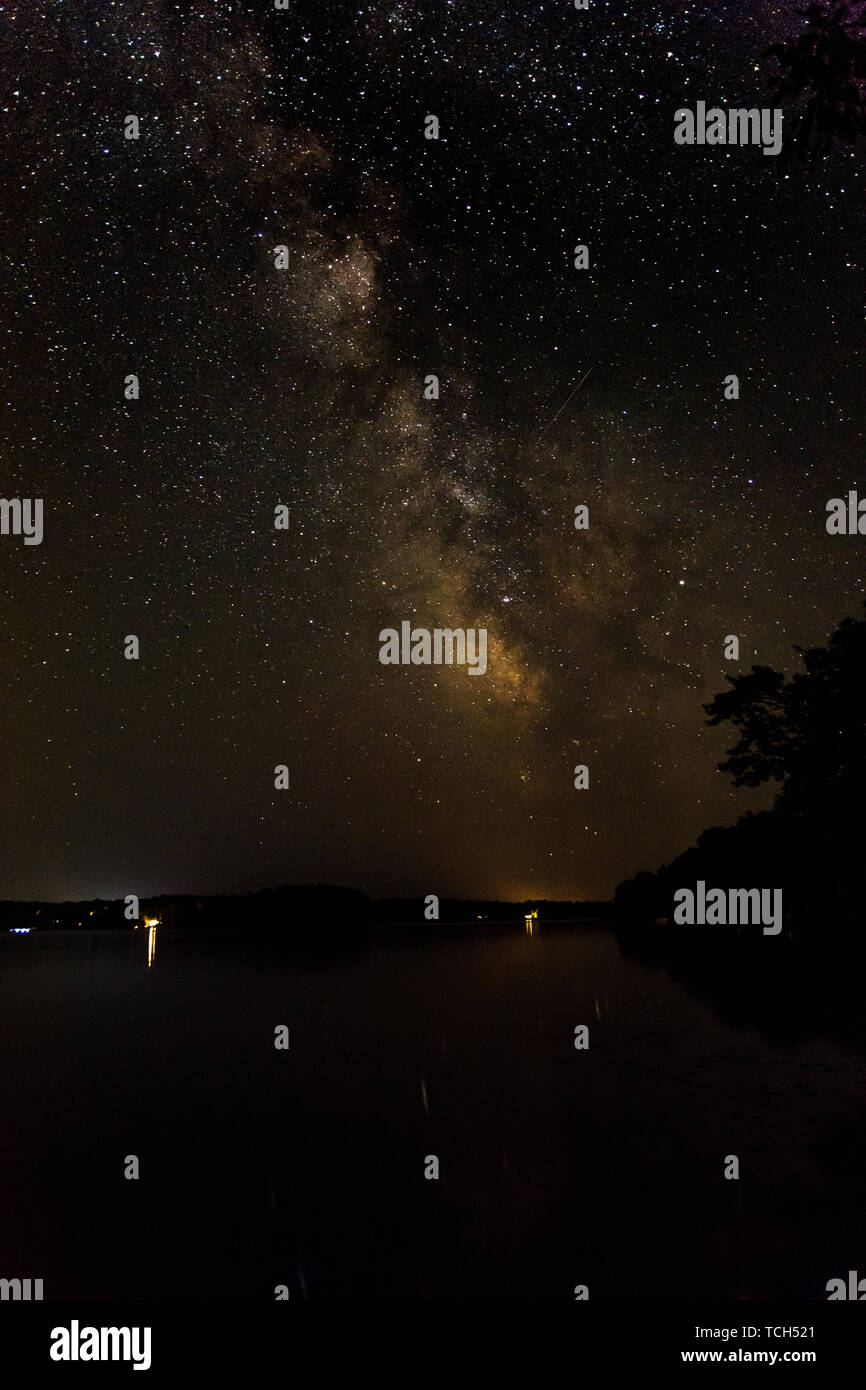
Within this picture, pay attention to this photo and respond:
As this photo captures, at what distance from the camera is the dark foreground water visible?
5.97 meters

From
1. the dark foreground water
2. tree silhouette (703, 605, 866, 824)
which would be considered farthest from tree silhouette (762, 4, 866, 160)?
tree silhouette (703, 605, 866, 824)

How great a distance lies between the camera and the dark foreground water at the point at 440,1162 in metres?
5.97

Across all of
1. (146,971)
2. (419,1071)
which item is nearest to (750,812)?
(419,1071)

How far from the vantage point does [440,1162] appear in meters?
8.30

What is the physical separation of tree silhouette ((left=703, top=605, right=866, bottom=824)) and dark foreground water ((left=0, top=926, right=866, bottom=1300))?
303 inches

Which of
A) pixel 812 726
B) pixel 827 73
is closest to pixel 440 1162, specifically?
pixel 827 73

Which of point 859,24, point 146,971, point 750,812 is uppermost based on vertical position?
point 859,24

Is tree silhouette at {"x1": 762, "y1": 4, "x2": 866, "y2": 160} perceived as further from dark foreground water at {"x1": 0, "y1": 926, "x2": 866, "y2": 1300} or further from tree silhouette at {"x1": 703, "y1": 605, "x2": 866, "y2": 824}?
tree silhouette at {"x1": 703, "y1": 605, "x2": 866, "y2": 824}

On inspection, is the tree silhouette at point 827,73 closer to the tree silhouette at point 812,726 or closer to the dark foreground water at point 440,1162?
the dark foreground water at point 440,1162

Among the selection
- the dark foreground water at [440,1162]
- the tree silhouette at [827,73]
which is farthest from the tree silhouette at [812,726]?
the tree silhouette at [827,73]

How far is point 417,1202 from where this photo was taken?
723 centimetres

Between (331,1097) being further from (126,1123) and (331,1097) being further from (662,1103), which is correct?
(662,1103)

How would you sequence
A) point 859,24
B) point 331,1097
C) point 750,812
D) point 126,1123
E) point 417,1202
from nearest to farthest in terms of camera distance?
point 859,24 → point 417,1202 → point 126,1123 → point 331,1097 → point 750,812
